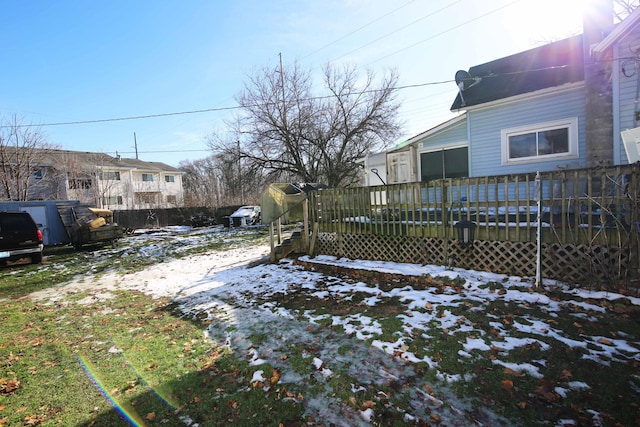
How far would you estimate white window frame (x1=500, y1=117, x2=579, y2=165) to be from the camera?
27.1ft

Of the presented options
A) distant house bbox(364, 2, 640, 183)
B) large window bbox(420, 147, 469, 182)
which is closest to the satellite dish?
distant house bbox(364, 2, 640, 183)

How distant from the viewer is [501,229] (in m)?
5.75

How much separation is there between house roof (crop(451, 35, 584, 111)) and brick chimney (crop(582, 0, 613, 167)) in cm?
48

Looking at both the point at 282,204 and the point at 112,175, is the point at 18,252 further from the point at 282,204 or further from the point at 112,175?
the point at 112,175

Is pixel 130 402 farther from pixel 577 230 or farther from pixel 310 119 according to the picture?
pixel 310 119

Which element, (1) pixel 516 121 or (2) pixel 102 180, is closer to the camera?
(1) pixel 516 121

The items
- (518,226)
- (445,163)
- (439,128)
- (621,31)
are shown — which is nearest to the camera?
(518,226)

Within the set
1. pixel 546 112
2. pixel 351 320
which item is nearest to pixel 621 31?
pixel 546 112

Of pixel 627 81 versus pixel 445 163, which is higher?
pixel 627 81

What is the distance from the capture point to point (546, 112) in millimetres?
8719

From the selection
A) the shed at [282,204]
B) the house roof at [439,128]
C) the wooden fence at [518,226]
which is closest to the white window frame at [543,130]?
the house roof at [439,128]

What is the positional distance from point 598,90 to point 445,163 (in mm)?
4512

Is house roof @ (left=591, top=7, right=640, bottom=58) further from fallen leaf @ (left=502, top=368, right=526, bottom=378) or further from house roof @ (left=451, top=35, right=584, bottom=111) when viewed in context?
fallen leaf @ (left=502, top=368, right=526, bottom=378)

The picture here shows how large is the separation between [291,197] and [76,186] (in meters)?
23.1
